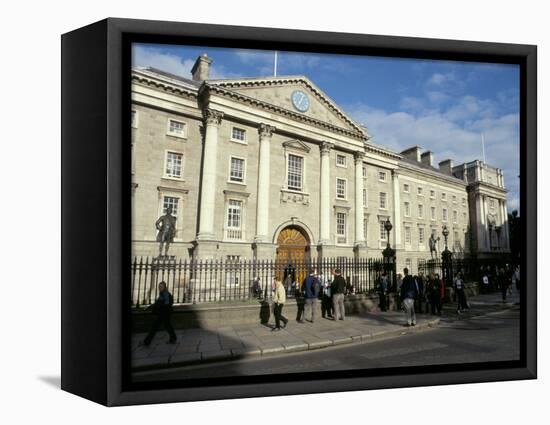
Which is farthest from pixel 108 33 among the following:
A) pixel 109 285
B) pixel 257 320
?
pixel 257 320

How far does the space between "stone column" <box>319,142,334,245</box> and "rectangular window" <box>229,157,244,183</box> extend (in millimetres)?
3262

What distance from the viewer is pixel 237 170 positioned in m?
11.4

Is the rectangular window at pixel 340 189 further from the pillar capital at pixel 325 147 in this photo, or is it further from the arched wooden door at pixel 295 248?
the arched wooden door at pixel 295 248

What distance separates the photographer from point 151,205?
6.45 metres

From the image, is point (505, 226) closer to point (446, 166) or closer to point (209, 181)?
point (446, 166)

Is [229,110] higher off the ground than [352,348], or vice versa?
[229,110]

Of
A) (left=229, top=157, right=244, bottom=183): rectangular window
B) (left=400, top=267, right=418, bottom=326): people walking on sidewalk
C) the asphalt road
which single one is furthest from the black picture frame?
(left=229, top=157, right=244, bottom=183): rectangular window

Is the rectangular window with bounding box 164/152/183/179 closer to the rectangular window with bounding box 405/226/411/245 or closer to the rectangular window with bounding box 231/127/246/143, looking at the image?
the rectangular window with bounding box 231/127/246/143

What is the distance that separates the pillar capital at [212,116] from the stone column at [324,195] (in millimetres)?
4209

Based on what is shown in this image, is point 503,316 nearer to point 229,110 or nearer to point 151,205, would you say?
point 151,205

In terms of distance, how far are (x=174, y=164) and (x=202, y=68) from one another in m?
2.51

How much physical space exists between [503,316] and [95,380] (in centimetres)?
988

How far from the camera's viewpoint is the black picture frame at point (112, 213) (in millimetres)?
5598

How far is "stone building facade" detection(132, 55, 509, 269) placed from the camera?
7.58m
